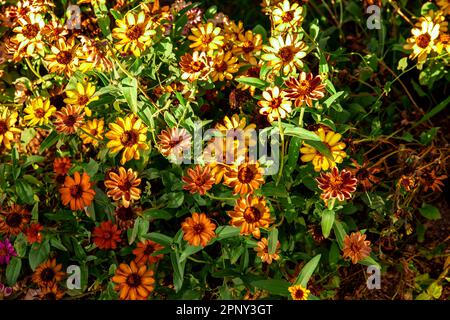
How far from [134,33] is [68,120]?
32cm

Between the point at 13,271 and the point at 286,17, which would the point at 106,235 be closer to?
the point at 13,271

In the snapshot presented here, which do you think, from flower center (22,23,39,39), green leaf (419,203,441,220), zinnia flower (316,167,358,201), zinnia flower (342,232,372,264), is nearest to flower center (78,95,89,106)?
flower center (22,23,39,39)

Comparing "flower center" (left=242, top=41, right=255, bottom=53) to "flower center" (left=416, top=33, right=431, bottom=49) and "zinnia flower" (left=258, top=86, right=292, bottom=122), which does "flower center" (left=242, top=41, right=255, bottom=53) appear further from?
"flower center" (left=416, top=33, right=431, bottom=49)

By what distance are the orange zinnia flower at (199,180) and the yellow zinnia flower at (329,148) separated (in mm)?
282

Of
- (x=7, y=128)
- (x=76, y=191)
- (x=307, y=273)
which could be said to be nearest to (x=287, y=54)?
(x=307, y=273)

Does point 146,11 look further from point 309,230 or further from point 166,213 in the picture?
point 309,230

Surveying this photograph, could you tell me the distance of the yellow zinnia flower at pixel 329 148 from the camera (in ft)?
5.10

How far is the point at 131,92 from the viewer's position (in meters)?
1.55

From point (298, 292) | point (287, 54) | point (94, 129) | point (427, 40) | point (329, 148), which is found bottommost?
point (298, 292)

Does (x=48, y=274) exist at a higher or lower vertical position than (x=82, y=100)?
lower

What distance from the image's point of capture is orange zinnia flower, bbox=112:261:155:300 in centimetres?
159

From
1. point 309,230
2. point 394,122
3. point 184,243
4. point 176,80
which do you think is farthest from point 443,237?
point 176,80

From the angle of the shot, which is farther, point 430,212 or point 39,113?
point 430,212
